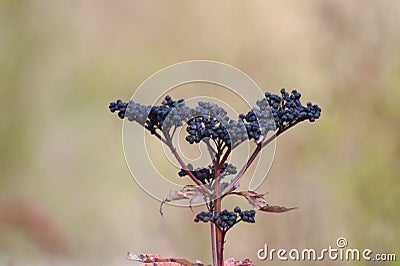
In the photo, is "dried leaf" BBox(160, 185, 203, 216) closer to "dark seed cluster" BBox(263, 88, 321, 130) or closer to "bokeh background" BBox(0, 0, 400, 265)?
"dark seed cluster" BBox(263, 88, 321, 130)

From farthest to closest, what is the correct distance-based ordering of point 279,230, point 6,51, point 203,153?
point 6,51 → point 279,230 → point 203,153

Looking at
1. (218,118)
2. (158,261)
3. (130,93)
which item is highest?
(130,93)

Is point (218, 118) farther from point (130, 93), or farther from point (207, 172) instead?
point (130, 93)

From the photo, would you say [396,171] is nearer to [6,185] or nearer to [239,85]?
[239,85]

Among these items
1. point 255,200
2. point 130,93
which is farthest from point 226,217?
point 130,93

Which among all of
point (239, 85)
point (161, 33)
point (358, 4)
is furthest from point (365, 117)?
point (239, 85)

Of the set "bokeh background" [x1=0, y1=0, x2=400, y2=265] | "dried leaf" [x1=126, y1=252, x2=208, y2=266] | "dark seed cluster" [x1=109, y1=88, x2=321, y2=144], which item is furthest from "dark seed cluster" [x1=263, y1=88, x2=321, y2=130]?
"bokeh background" [x1=0, y1=0, x2=400, y2=265]

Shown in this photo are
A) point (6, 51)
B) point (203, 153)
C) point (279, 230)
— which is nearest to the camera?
point (203, 153)
